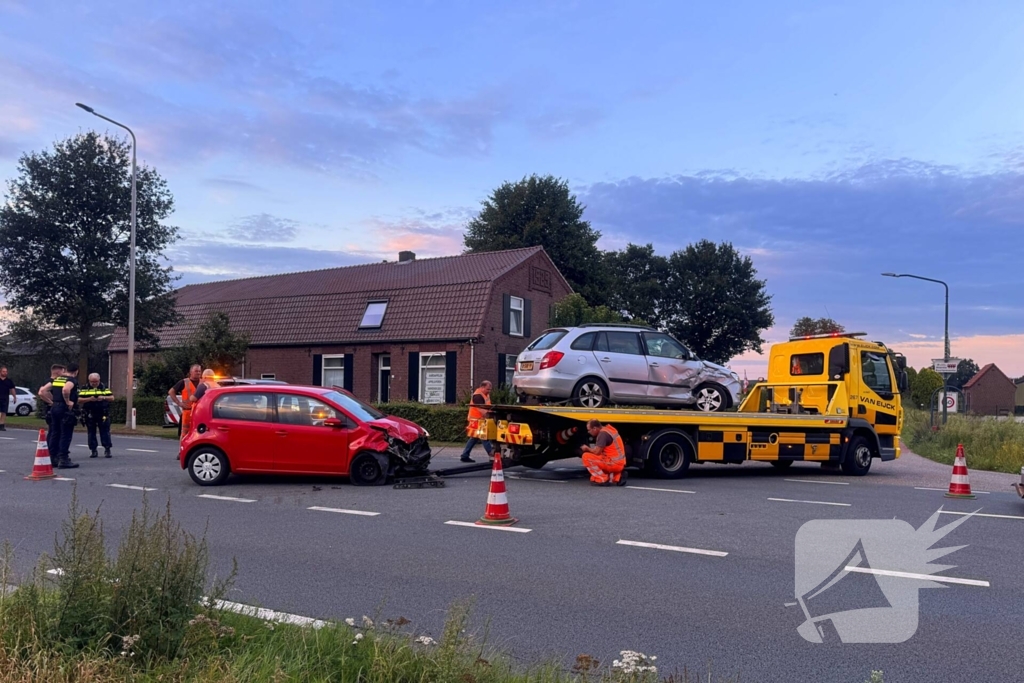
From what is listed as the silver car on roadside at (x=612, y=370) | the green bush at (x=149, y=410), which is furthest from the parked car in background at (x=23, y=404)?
the silver car on roadside at (x=612, y=370)

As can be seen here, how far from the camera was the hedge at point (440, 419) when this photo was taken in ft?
72.6

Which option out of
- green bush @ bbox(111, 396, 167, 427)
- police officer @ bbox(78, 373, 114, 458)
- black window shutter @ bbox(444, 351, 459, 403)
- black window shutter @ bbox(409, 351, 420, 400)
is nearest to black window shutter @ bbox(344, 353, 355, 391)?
black window shutter @ bbox(409, 351, 420, 400)

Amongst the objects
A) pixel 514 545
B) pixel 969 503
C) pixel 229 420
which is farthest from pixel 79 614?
pixel 969 503

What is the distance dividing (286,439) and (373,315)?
68.9 feet

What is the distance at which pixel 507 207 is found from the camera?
48219 mm

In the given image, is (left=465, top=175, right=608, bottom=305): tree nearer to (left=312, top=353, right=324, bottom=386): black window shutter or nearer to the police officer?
(left=312, top=353, right=324, bottom=386): black window shutter

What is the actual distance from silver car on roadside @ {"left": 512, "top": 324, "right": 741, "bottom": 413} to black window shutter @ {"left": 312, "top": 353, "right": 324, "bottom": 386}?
20.7 m

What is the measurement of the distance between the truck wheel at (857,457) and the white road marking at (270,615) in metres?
12.1

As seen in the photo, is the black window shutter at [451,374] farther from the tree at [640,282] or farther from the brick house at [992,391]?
the brick house at [992,391]

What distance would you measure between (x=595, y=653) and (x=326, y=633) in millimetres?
1587

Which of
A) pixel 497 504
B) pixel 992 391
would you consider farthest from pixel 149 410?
pixel 992 391

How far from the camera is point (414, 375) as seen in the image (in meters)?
31.2

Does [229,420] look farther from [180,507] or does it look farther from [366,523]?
[366,523]

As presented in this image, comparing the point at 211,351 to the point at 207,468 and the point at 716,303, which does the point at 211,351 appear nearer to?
the point at 207,468
